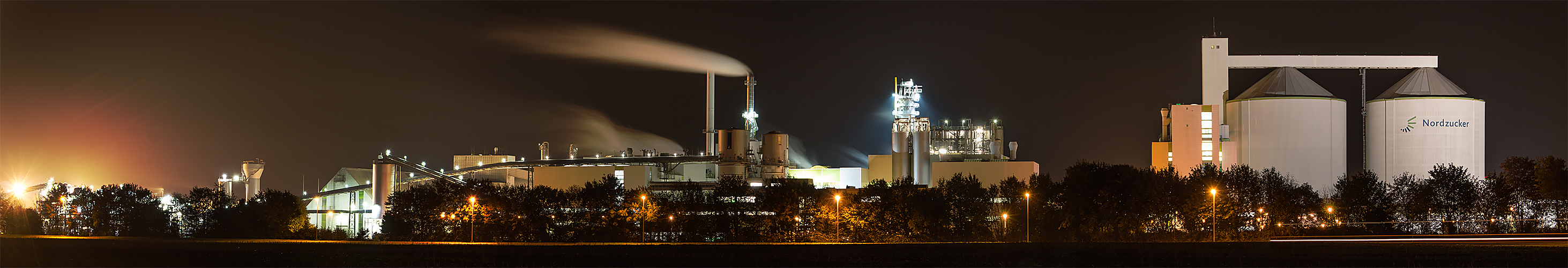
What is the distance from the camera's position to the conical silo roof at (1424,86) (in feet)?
232

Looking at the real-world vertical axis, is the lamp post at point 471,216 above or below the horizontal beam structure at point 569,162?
below

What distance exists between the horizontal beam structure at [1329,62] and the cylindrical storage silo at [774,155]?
30.1 meters

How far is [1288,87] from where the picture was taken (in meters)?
71.3

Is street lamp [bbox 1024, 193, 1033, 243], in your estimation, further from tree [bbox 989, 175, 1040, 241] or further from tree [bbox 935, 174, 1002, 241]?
tree [bbox 935, 174, 1002, 241]

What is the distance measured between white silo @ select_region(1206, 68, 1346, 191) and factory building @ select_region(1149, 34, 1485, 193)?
48 mm

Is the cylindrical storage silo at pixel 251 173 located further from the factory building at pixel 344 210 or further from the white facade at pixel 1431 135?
the white facade at pixel 1431 135

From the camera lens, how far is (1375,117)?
73375mm

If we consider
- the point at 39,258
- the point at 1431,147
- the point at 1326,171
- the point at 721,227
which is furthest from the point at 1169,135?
the point at 39,258

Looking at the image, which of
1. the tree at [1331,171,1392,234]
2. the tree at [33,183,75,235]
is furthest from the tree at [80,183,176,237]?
the tree at [1331,171,1392,234]

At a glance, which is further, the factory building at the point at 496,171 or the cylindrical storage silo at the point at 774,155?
the factory building at the point at 496,171

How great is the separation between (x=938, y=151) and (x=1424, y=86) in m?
31.3

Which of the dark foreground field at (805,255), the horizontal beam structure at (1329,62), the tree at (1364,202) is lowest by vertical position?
the dark foreground field at (805,255)

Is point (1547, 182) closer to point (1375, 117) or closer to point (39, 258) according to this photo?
point (1375, 117)

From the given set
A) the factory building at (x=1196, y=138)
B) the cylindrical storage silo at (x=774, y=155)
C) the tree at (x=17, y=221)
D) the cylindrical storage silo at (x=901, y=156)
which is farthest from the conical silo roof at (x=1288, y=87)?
the tree at (x=17, y=221)
